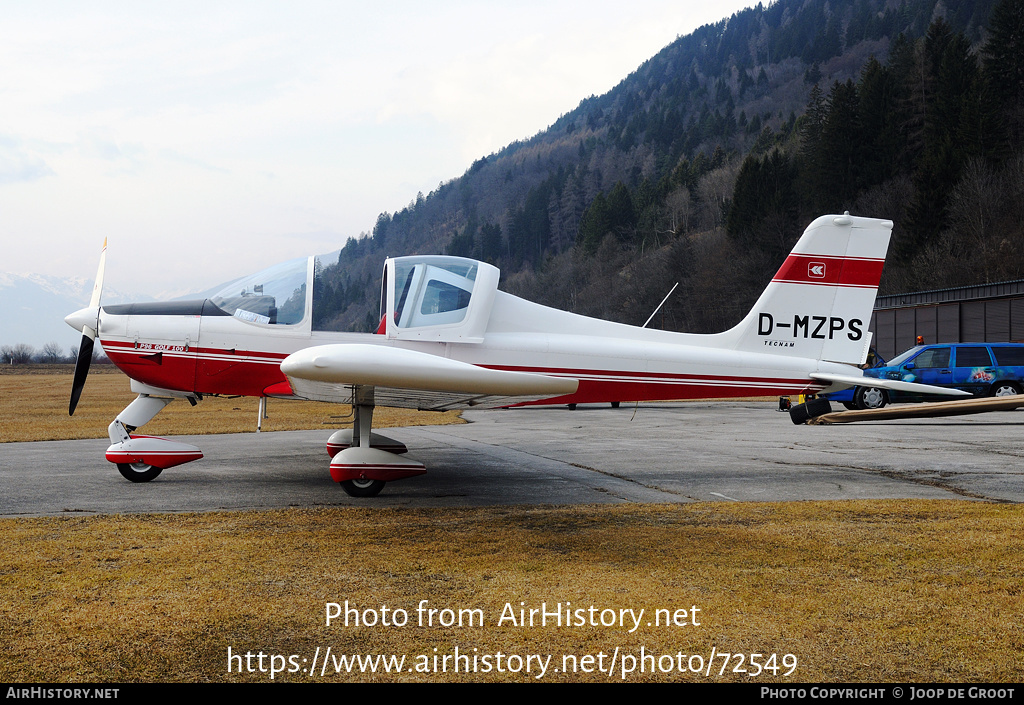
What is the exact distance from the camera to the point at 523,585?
4.34 meters

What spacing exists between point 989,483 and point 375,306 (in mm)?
6801

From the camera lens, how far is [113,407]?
24766mm

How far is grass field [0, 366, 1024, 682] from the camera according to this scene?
129 inches

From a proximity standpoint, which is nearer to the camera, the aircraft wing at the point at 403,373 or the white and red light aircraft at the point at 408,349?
the aircraft wing at the point at 403,373

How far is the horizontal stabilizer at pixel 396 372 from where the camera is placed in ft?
19.3

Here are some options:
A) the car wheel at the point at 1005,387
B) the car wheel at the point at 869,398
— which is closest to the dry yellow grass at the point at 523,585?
the car wheel at the point at 869,398

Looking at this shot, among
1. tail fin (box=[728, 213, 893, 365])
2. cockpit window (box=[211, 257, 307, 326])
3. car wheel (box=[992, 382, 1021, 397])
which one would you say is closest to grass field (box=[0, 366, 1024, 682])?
cockpit window (box=[211, 257, 307, 326])

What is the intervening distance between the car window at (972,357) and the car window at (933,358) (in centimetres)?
31

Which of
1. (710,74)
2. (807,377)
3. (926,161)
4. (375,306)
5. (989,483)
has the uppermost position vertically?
(710,74)

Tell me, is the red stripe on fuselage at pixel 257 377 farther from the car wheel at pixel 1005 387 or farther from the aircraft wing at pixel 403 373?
the car wheel at pixel 1005 387

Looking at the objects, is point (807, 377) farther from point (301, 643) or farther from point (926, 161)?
point (926, 161)

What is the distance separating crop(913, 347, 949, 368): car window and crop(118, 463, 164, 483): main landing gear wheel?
66.1 ft

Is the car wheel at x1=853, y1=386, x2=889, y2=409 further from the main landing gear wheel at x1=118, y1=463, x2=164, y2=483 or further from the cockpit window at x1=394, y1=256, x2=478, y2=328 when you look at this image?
the main landing gear wheel at x1=118, y1=463, x2=164, y2=483
